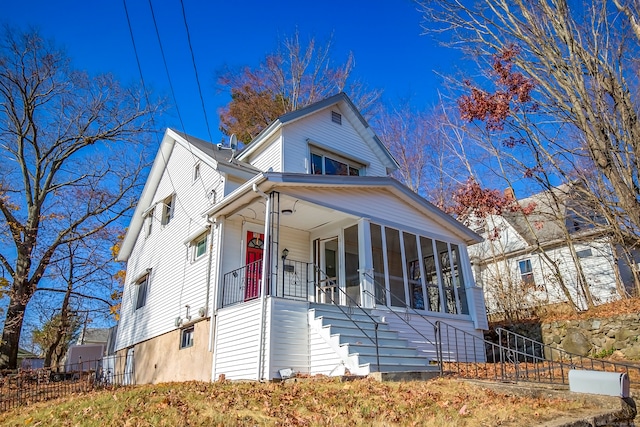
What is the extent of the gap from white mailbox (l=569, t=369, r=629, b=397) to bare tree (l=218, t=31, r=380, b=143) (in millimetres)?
22185

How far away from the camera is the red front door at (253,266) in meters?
11.4

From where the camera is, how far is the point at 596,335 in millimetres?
12750

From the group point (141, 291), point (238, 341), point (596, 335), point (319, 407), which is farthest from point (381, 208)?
point (141, 291)

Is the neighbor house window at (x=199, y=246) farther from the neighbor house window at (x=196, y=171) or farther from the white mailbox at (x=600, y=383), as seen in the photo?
the white mailbox at (x=600, y=383)

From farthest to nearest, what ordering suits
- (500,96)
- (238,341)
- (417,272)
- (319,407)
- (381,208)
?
(417,272), (381,208), (500,96), (238,341), (319,407)

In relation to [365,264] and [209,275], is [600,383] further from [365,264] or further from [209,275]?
[209,275]

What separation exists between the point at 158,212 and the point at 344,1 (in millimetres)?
9507

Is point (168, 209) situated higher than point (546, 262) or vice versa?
point (168, 209)

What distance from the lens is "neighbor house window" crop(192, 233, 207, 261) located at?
12.5m

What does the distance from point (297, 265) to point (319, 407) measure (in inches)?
281

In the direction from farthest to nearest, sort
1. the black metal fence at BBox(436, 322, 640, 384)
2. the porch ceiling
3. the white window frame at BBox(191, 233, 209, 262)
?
1. the white window frame at BBox(191, 233, 209, 262)
2. the porch ceiling
3. the black metal fence at BBox(436, 322, 640, 384)

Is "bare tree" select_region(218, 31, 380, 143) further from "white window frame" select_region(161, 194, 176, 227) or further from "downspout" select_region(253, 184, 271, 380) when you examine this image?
"downspout" select_region(253, 184, 271, 380)

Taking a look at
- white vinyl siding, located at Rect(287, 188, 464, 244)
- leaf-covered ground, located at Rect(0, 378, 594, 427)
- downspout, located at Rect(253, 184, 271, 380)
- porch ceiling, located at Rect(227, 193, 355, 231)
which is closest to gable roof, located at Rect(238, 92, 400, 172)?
porch ceiling, located at Rect(227, 193, 355, 231)

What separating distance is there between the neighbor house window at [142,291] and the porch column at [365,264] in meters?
8.39
